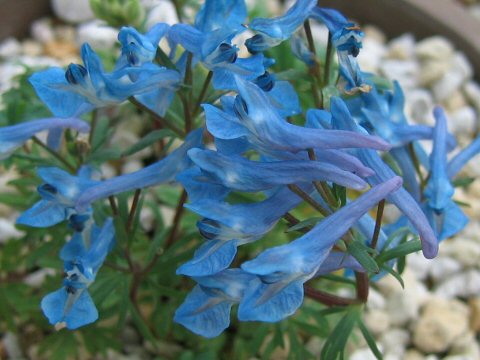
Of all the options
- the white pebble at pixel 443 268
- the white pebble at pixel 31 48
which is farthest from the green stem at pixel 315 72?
the white pebble at pixel 31 48

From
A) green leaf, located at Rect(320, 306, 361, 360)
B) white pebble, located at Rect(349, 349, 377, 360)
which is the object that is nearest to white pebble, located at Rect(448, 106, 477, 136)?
white pebble, located at Rect(349, 349, 377, 360)

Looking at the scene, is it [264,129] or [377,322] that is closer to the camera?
[264,129]

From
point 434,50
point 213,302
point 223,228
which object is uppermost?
point 223,228

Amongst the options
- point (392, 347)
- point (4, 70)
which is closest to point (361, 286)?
point (392, 347)

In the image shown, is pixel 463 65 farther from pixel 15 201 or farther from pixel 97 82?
pixel 97 82

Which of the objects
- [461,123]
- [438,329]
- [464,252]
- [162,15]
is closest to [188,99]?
[438,329]

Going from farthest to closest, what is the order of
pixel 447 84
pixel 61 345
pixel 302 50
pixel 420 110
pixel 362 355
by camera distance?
pixel 447 84, pixel 420 110, pixel 362 355, pixel 61 345, pixel 302 50

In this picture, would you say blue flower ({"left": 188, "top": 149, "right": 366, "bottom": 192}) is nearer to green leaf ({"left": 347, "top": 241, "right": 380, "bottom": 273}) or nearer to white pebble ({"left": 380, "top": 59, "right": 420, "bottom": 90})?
green leaf ({"left": 347, "top": 241, "right": 380, "bottom": 273})
